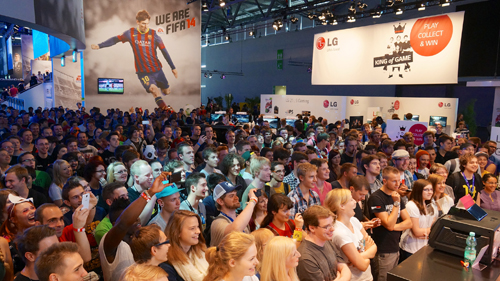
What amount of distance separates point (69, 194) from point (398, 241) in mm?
3420

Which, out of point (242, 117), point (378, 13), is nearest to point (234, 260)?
point (242, 117)

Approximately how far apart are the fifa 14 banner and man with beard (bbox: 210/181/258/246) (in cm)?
887

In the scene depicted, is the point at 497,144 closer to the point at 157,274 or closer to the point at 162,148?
the point at 162,148

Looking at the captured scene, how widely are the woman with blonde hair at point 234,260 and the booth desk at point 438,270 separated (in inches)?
42.7

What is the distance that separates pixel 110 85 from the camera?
16547 millimetres

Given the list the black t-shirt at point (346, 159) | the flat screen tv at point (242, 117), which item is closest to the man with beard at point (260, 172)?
the black t-shirt at point (346, 159)

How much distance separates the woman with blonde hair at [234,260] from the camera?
217cm

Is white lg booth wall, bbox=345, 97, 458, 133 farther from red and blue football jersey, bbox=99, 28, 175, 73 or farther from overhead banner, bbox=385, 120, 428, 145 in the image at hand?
red and blue football jersey, bbox=99, 28, 175, 73

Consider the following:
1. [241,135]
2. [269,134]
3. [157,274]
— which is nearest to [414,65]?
[269,134]

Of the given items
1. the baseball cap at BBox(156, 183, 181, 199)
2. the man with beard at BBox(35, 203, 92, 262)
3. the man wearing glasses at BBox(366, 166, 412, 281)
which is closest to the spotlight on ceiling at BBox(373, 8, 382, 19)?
the man wearing glasses at BBox(366, 166, 412, 281)

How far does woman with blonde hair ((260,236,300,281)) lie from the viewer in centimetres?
228

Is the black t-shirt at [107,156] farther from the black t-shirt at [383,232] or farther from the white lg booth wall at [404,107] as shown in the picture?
the white lg booth wall at [404,107]

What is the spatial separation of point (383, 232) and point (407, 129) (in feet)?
22.3

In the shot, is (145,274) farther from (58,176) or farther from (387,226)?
(58,176)
